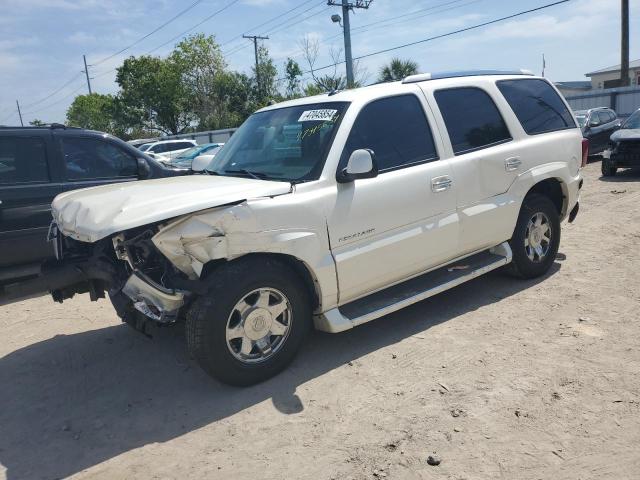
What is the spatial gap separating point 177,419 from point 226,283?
0.92 metres

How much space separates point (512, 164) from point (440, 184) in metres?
1.01

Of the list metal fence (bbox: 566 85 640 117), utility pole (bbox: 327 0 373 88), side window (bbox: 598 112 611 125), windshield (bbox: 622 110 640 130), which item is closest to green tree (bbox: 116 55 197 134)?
utility pole (bbox: 327 0 373 88)

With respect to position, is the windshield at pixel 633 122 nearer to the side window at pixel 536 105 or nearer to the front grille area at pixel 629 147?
the front grille area at pixel 629 147

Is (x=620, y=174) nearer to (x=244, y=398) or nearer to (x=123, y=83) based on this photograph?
(x=244, y=398)

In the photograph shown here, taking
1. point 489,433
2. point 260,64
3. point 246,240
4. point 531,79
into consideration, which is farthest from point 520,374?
point 260,64

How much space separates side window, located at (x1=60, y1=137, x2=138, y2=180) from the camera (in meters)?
6.36

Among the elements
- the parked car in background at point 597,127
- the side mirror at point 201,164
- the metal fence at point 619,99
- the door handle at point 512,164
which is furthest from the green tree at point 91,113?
the door handle at point 512,164

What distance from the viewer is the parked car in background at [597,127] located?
1477 cm

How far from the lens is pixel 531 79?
17.9 ft

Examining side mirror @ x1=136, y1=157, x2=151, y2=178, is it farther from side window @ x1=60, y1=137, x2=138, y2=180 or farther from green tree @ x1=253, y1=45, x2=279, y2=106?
green tree @ x1=253, y1=45, x2=279, y2=106

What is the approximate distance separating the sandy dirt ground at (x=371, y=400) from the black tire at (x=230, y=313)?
17 centimetres

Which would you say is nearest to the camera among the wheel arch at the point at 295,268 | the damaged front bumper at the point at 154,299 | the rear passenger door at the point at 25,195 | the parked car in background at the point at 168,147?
the damaged front bumper at the point at 154,299

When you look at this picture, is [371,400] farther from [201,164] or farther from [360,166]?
[201,164]

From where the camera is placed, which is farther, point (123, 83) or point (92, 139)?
point (123, 83)
